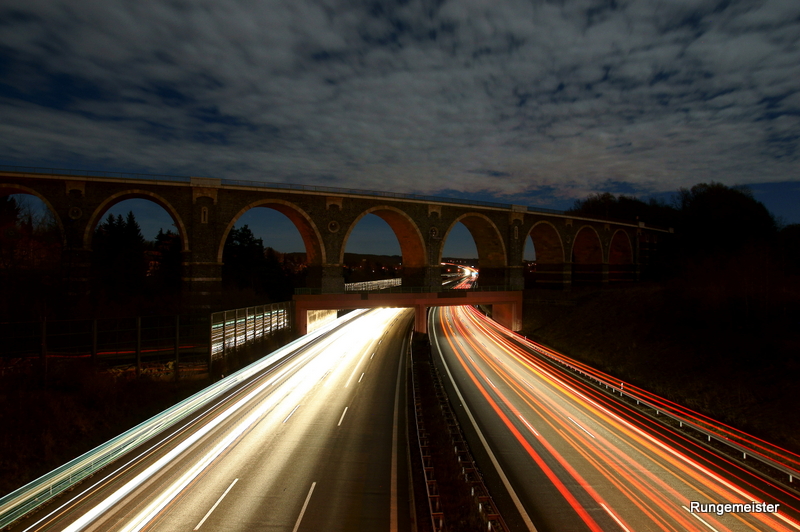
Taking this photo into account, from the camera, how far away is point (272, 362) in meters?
24.1

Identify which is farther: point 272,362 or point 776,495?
point 272,362

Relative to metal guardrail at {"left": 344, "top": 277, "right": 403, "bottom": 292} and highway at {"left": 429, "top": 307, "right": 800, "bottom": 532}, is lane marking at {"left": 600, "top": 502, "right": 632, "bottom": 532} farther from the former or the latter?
metal guardrail at {"left": 344, "top": 277, "right": 403, "bottom": 292}

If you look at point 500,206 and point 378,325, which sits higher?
point 500,206

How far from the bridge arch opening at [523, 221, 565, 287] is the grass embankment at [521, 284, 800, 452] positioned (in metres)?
13.6

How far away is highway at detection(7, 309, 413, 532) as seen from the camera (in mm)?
9016

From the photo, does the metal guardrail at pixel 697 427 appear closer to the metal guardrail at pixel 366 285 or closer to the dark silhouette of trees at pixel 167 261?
the metal guardrail at pixel 366 285

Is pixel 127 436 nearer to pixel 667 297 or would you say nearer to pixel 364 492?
pixel 364 492

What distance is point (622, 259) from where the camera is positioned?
62.0 meters

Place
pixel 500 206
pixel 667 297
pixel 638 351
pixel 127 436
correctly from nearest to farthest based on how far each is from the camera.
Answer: pixel 127 436 < pixel 638 351 < pixel 667 297 < pixel 500 206

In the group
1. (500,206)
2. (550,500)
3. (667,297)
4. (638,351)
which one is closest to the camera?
(550,500)

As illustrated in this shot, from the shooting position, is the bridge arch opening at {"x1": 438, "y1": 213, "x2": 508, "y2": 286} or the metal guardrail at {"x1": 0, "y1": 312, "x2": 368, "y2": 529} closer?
the metal guardrail at {"x1": 0, "y1": 312, "x2": 368, "y2": 529}

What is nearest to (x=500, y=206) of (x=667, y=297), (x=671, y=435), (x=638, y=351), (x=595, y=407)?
(x=667, y=297)

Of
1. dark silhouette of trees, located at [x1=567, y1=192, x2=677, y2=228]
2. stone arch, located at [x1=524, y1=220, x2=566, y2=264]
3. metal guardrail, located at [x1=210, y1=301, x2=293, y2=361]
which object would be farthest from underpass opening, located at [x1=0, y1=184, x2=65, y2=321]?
dark silhouette of trees, located at [x1=567, y1=192, x2=677, y2=228]

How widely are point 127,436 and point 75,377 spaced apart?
7.12m
